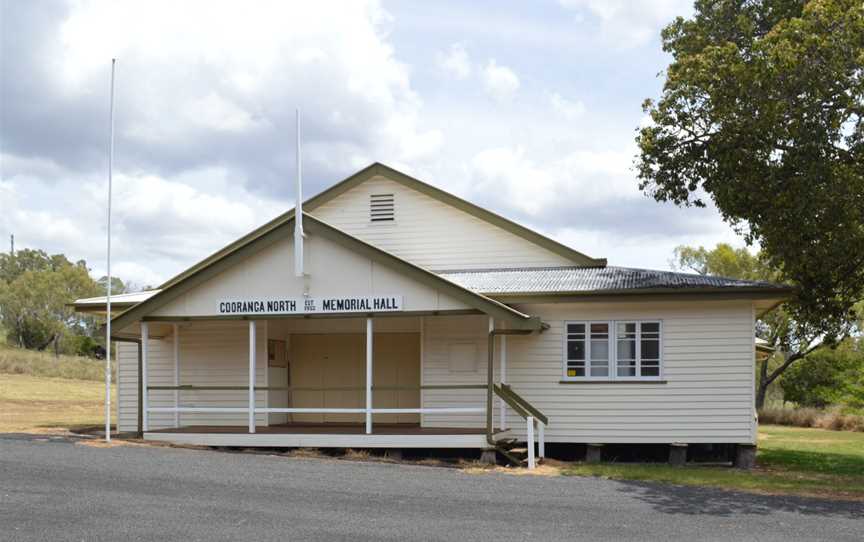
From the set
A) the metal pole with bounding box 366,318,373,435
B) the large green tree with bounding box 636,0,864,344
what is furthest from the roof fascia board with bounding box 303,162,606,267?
the metal pole with bounding box 366,318,373,435

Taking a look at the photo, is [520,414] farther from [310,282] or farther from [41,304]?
[41,304]

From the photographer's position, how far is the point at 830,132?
17.5m

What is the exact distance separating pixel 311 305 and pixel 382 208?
538cm

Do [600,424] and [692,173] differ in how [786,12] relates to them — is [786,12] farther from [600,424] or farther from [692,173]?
[600,424]

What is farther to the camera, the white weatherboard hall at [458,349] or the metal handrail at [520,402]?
the white weatherboard hall at [458,349]

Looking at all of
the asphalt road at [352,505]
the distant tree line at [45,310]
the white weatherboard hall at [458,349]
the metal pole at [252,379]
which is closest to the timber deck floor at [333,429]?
the white weatherboard hall at [458,349]

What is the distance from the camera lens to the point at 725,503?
13.8 metres

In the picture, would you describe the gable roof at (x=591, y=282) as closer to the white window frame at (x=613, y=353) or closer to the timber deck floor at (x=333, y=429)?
the white window frame at (x=613, y=353)

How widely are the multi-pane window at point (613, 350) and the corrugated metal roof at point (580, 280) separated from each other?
2.62 ft

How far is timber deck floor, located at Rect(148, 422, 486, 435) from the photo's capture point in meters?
18.8

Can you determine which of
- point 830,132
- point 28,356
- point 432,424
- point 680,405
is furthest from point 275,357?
point 28,356

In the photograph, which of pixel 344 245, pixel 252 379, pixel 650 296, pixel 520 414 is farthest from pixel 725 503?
pixel 252 379

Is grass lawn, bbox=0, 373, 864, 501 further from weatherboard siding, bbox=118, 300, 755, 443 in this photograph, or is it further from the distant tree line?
the distant tree line

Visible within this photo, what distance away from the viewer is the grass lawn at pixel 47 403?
2506 centimetres
